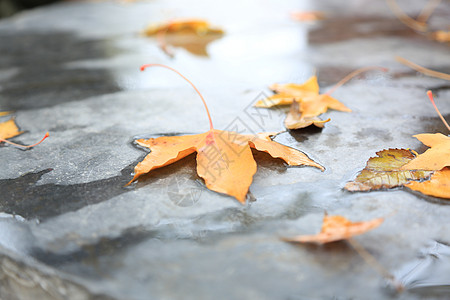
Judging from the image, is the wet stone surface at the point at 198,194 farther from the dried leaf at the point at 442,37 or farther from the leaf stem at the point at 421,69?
the dried leaf at the point at 442,37

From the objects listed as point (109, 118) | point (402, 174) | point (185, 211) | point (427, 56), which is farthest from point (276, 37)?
point (185, 211)

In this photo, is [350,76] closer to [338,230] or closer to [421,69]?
[421,69]

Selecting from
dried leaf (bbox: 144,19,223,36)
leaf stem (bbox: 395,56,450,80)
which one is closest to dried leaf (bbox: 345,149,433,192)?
leaf stem (bbox: 395,56,450,80)

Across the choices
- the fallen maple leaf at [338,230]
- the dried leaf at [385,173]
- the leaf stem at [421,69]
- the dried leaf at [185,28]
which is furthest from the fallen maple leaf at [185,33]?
the fallen maple leaf at [338,230]

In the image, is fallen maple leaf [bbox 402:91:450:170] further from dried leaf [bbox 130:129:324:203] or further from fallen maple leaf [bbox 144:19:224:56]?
fallen maple leaf [bbox 144:19:224:56]

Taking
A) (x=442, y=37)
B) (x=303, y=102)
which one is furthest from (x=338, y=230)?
(x=442, y=37)

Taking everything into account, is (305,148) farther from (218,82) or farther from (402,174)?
(218,82)
